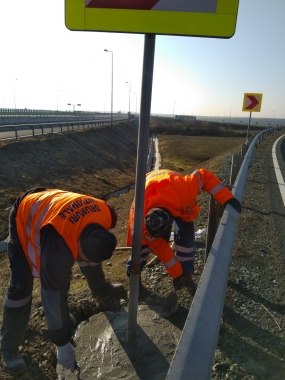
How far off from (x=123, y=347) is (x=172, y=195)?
1454 mm

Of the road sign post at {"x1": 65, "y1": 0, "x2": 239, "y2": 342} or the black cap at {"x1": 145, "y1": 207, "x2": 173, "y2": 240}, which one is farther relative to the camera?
the black cap at {"x1": 145, "y1": 207, "x2": 173, "y2": 240}

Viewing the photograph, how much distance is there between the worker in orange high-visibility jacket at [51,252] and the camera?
2.33 meters

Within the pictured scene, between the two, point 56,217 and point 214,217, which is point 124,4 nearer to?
point 56,217

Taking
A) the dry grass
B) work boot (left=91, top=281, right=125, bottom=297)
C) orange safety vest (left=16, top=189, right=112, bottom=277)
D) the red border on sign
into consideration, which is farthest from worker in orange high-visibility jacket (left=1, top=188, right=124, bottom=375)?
the red border on sign

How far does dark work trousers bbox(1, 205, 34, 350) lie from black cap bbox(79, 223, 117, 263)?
770 millimetres

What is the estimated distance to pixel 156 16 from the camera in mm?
1747

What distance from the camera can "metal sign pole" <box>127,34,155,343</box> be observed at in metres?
2.01

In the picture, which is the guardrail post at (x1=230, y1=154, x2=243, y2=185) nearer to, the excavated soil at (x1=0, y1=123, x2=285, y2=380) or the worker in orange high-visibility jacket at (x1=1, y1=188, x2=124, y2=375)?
the excavated soil at (x1=0, y1=123, x2=285, y2=380)

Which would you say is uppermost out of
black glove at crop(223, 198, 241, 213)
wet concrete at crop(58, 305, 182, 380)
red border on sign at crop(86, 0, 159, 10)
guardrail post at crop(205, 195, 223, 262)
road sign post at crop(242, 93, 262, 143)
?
red border on sign at crop(86, 0, 159, 10)

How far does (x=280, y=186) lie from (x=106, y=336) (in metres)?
6.99

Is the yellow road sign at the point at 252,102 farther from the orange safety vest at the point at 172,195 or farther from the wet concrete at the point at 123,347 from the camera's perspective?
the wet concrete at the point at 123,347

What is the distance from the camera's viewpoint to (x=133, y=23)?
69.7 inches

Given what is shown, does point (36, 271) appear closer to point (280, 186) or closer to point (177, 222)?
point (177, 222)

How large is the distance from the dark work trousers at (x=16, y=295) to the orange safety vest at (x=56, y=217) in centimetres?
13
